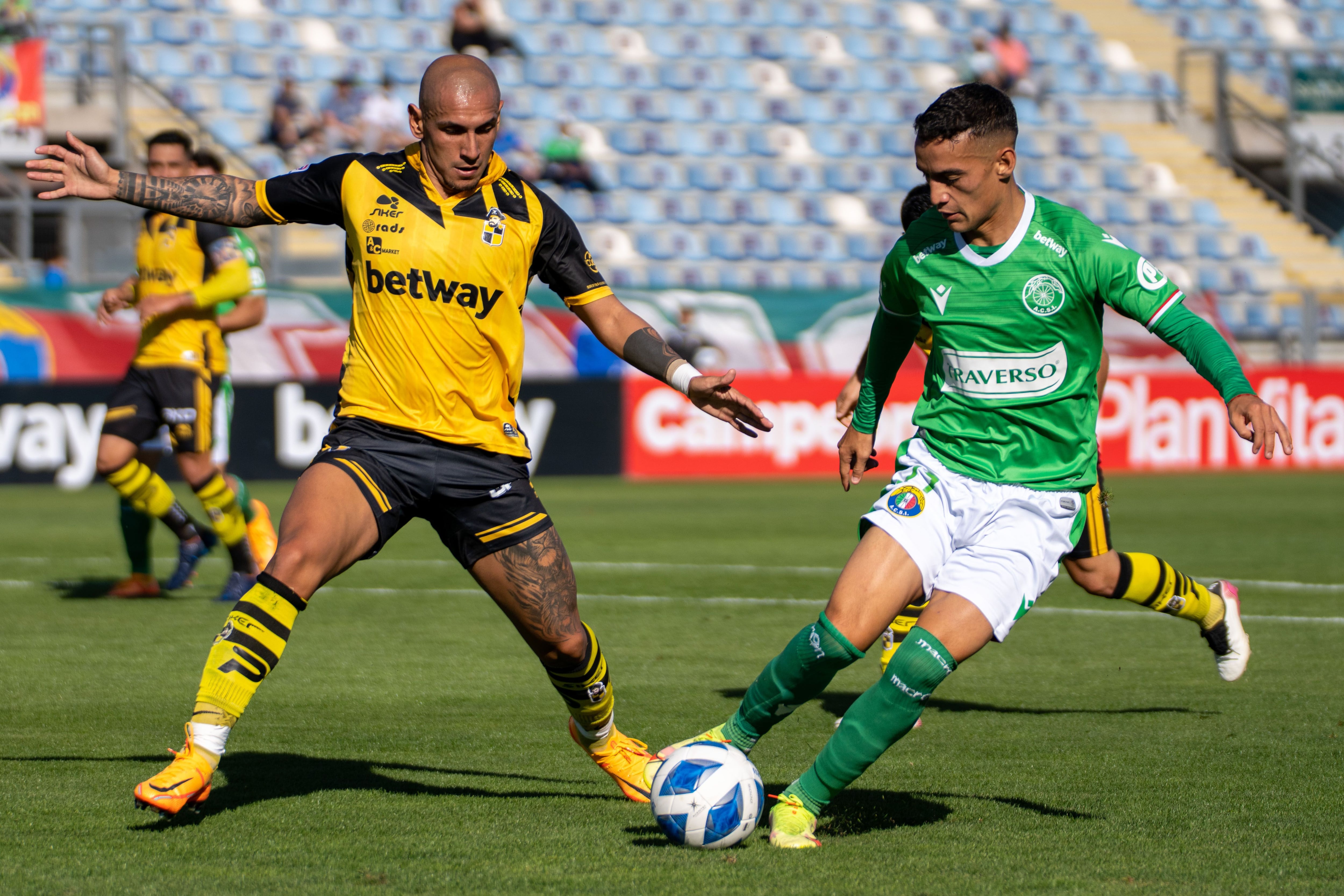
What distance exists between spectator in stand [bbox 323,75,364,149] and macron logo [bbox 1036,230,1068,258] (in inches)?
729

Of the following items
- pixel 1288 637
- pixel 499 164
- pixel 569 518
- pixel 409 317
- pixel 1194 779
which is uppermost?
pixel 499 164

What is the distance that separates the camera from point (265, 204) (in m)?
4.69

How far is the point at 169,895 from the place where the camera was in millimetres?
3686

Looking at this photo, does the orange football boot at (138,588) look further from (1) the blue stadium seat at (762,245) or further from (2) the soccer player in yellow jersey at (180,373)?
(1) the blue stadium seat at (762,245)

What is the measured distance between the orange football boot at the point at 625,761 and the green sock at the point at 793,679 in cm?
48

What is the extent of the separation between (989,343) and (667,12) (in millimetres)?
23953

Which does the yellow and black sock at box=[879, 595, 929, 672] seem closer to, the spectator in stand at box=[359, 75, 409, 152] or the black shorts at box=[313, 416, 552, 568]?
the black shorts at box=[313, 416, 552, 568]

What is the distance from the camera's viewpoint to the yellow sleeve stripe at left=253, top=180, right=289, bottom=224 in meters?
4.68

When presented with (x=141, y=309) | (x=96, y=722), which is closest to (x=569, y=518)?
(x=141, y=309)

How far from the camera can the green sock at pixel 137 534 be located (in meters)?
9.17

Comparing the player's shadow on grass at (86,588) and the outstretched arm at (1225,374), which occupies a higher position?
the outstretched arm at (1225,374)

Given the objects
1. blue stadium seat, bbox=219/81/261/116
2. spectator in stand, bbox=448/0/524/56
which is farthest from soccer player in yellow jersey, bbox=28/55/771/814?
spectator in stand, bbox=448/0/524/56

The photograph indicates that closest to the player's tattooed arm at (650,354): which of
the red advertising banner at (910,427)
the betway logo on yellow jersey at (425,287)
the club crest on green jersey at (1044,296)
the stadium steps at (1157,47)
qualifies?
the betway logo on yellow jersey at (425,287)

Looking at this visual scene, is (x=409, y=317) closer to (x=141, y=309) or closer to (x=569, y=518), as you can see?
(x=141, y=309)
